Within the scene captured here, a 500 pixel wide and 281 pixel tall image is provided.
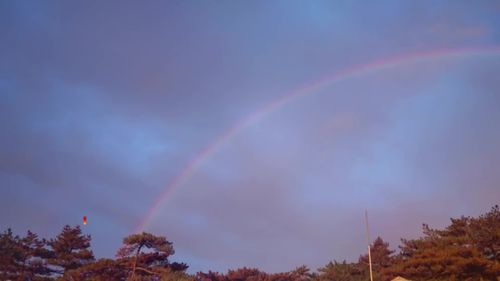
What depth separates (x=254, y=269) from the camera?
70.1 m

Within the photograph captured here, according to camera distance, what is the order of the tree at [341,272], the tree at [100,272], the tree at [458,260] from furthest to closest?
the tree at [341,272] < the tree at [100,272] < the tree at [458,260]

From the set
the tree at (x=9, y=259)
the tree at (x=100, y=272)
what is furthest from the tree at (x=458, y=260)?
the tree at (x=9, y=259)

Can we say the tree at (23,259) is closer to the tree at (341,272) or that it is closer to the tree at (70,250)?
the tree at (70,250)

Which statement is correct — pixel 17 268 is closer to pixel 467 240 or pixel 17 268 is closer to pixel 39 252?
pixel 39 252

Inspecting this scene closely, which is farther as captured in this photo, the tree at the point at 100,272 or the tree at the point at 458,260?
the tree at the point at 100,272

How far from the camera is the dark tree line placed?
46844 mm

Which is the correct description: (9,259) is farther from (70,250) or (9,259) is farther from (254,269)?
(254,269)

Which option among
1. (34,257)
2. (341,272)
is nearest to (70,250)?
(34,257)

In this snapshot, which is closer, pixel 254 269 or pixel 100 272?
pixel 100 272

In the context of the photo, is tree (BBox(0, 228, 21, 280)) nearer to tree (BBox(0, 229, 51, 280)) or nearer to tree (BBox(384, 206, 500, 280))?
tree (BBox(0, 229, 51, 280))

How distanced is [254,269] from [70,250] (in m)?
23.9

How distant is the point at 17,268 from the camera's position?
62.1 m

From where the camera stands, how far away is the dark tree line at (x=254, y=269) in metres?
46.8

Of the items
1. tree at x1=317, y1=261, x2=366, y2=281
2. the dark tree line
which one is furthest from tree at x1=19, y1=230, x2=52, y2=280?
tree at x1=317, y1=261, x2=366, y2=281
